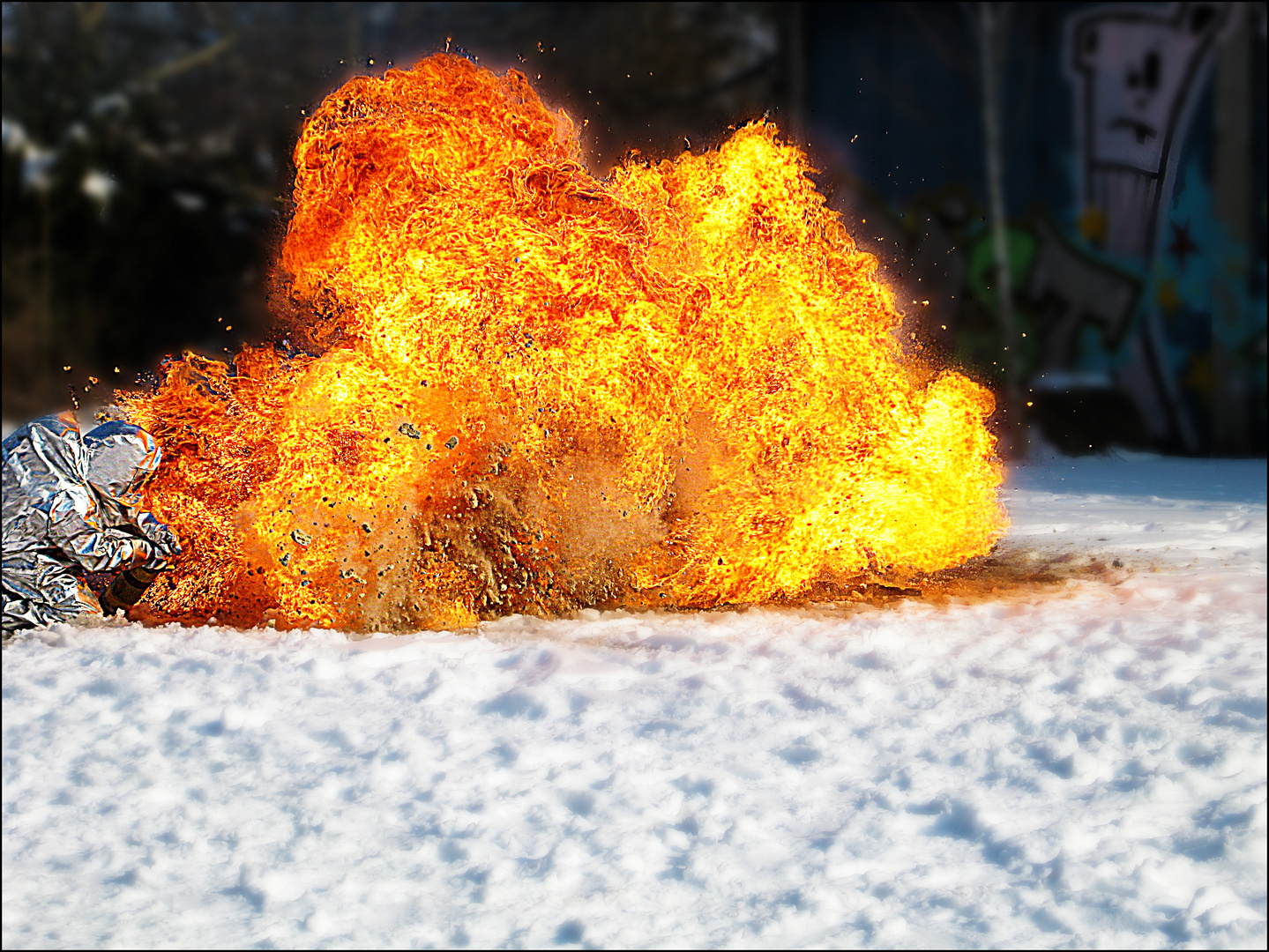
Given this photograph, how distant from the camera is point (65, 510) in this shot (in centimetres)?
424

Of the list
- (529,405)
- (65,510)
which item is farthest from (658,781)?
(65,510)

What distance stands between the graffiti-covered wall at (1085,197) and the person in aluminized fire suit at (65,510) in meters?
7.32

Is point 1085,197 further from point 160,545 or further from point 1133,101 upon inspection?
point 160,545

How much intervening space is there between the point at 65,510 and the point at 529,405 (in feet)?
5.30

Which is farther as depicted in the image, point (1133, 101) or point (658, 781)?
point (1133, 101)

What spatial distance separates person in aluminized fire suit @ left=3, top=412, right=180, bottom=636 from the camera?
4215 mm

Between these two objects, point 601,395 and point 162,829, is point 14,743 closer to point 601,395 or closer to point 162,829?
point 162,829

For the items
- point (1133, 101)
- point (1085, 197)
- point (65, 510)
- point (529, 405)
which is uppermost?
point (1133, 101)

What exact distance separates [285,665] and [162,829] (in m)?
1.12

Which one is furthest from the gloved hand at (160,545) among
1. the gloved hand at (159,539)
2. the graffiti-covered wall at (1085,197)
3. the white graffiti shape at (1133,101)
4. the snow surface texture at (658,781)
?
the white graffiti shape at (1133,101)

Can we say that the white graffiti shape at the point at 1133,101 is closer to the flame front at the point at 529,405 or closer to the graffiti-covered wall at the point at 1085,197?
the graffiti-covered wall at the point at 1085,197

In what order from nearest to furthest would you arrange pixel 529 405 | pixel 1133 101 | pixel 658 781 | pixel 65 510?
pixel 658 781, pixel 65 510, pixel 529 405, pixel 1133 101

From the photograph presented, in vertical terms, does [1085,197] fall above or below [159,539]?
above

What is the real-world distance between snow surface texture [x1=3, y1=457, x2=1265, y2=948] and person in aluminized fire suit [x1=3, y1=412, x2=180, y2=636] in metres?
0.17
